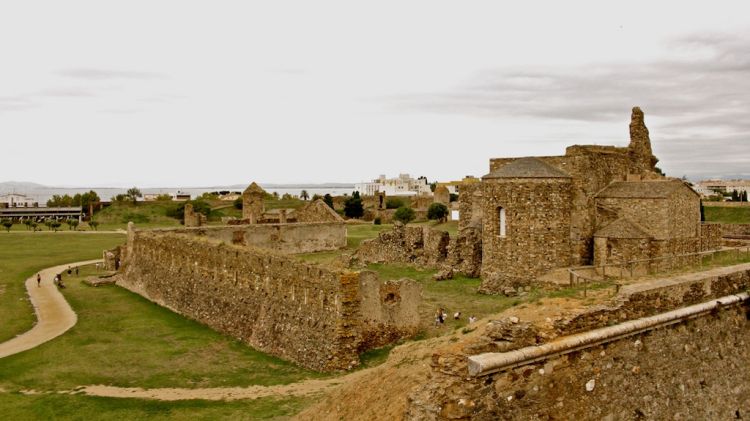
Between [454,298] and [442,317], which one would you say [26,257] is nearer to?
[454,298]

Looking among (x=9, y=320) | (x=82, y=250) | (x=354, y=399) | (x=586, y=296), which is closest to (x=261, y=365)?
(x=354, y=399)

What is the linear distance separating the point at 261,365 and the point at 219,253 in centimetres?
730

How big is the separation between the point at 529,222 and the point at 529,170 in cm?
242

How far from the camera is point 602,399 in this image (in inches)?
416

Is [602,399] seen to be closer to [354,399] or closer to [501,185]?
[354,399]

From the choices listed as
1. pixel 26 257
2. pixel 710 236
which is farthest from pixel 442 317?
pixel 26 257

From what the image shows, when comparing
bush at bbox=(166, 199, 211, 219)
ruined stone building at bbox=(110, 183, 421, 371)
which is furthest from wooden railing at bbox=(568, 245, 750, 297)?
bush at bbox=(166, 199, 211, 219)

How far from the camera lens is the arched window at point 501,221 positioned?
2962 cm

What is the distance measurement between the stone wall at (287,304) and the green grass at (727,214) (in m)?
45.8

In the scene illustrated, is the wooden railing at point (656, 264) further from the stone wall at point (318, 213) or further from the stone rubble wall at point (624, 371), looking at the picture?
the stone wall at point (318, 213)

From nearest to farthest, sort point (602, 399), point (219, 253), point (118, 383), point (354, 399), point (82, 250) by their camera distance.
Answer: point (602, 399) < point (354, 399) < point (118, 383) < point (219, 253) < point (82, 250)

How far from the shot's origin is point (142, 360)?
19.5 meters

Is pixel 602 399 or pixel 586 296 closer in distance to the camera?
pixel 602 399

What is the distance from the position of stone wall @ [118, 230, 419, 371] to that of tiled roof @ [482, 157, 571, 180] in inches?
432
